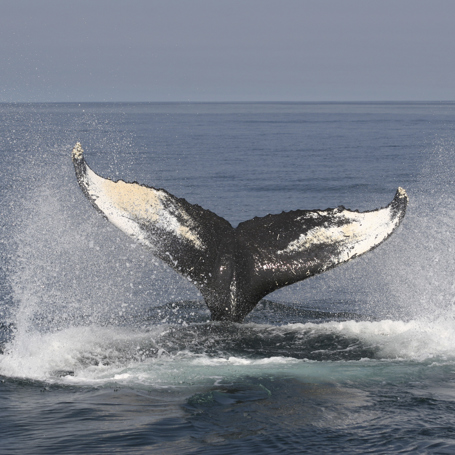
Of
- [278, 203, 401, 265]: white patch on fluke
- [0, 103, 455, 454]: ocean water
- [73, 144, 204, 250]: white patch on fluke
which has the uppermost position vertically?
[73, 144, 204, 250]: white patch on fluke

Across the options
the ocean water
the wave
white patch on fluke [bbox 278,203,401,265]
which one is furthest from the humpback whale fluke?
the ocean water

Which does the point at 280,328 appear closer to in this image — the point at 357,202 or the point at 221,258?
the point at 221,258

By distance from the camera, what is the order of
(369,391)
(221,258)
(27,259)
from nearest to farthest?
(369,391) < (221,258) < (27,259)

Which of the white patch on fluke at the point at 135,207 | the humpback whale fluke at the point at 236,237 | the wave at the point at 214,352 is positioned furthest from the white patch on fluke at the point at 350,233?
the white patch on fluke at the point at 135,207

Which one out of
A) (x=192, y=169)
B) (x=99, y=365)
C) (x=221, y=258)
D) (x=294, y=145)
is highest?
(x=294, y=145)

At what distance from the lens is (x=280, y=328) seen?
26.8 ft

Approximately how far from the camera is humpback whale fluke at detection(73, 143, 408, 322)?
7.04m

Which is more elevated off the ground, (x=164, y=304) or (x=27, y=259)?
(x=27, y=259)

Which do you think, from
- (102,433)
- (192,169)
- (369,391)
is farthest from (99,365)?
(192,169)

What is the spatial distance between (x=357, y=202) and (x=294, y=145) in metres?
23.0

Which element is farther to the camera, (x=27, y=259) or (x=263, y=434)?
(x=27, y=259)

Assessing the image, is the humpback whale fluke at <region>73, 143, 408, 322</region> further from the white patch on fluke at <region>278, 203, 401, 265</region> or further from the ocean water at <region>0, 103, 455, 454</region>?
the ocean water at <region>0, 103, 455, 454</region>

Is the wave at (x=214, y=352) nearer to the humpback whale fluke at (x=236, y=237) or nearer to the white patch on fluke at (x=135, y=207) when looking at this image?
the humpback whale fluke at (x=236, y=237)

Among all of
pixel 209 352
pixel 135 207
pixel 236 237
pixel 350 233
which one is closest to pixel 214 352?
pixel 209 352
